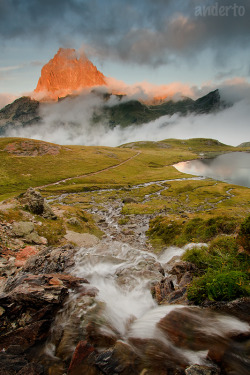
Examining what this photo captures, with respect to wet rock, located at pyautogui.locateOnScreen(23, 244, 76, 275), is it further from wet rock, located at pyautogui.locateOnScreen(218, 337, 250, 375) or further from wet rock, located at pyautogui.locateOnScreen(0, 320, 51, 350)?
wet rock, located at pyautogui.locateOnScreen(218, 337, 250, 375)

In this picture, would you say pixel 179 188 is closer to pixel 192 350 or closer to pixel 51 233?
pixel 51 233

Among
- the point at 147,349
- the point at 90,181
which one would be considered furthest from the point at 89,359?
the point at 90,181

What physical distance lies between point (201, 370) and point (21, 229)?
850 inches

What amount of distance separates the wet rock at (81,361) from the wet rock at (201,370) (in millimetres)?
3535

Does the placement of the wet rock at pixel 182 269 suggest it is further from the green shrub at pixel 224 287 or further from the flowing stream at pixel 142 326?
the green shrub at pixel 224 287

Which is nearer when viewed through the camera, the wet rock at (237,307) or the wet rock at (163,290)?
the wet rock at (237,307)

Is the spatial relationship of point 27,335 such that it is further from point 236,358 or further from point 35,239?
point 35,239

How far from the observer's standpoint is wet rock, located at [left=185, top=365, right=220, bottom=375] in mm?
6289

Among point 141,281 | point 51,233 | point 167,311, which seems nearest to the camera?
point 167,311

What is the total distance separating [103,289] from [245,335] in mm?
9083

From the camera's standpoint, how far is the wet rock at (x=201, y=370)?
6289 millimetres

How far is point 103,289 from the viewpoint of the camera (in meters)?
13.5

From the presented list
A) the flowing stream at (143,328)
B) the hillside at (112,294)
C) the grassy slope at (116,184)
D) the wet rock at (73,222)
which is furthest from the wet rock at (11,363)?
the grassy slope at (116,184)

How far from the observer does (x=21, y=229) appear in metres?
21.8
